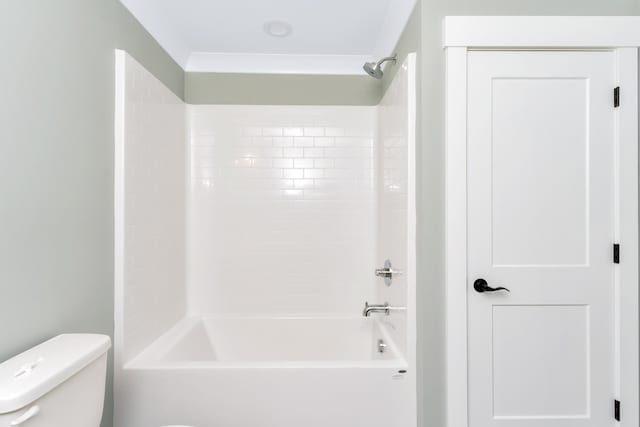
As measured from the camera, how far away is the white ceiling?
204 cm

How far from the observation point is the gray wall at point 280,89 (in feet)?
8.92

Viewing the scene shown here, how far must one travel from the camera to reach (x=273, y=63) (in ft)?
8.83

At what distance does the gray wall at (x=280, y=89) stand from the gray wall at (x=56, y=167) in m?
0.93

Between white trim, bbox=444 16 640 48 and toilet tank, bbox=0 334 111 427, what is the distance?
181 cm

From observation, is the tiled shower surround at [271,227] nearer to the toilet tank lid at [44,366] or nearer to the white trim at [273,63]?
the white trim at [273,63]

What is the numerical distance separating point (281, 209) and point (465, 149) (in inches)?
57.0

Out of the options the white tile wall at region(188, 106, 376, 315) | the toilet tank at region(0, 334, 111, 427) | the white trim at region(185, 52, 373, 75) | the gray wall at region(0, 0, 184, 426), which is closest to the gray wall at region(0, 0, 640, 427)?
the gray wall at region(0, 0, 184, 426)

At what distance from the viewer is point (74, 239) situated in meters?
1.42

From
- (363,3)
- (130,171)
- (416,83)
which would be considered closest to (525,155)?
(416,83)

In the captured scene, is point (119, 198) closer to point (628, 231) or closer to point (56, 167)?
point (56, 167)

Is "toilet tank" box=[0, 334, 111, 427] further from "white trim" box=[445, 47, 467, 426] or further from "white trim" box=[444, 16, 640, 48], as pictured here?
"white trim" box=[444, 16, 640, 48]

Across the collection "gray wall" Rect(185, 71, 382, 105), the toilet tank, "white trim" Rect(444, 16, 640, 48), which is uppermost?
"gray wall" Rect(185, 71, 382, 105)

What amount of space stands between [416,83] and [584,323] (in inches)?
51.8

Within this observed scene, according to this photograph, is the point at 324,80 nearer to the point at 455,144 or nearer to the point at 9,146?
the point at 455,144
